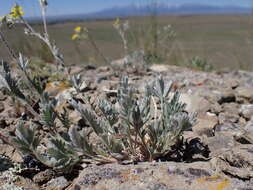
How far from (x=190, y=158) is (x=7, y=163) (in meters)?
1.06

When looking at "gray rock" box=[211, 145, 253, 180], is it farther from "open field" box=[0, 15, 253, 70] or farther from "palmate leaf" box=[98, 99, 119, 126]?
"open field" box=[0, 15, 253, 70]

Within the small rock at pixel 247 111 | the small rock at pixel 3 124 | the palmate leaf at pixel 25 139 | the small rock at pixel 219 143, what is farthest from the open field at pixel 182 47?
the small rock at pixel 247 111

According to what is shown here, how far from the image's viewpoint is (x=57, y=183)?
5.10ft

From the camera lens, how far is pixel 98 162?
1.64 m

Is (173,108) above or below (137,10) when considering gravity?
below

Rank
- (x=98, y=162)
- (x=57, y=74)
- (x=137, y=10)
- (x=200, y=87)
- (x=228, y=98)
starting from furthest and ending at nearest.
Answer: (x=137, y=10) < (x=57, y=74) < (x=200, y=87) < (x=228, y=98) < (x=98, y=162)

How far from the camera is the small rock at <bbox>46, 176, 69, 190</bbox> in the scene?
5.02 ft

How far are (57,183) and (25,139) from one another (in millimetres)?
302

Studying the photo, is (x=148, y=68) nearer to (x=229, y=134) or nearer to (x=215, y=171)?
(x=229, y=134)

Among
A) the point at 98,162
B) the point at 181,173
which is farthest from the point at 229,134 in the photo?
the point at 98,162

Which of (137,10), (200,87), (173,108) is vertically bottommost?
(200,87)

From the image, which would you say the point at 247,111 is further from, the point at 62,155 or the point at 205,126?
the point at 62,155

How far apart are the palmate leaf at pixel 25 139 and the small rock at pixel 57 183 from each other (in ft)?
0.66

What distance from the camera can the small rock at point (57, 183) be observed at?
153 centimetres
